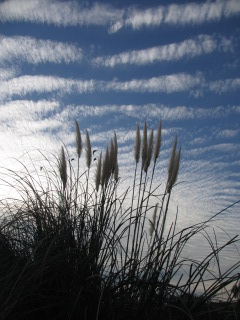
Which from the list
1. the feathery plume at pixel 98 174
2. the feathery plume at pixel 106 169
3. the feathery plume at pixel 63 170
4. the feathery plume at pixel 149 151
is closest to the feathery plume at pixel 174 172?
the feathery plume at pixel 149 151

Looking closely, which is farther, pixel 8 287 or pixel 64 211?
pixel 64 211

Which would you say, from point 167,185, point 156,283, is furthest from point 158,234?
point 156,283

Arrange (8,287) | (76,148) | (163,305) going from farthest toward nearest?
(76,148) → (163,305) → (8,287)

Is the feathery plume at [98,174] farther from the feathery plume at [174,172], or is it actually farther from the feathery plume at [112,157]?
the feathery plume at [174,172]

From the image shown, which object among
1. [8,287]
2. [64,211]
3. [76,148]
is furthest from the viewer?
[76,148]

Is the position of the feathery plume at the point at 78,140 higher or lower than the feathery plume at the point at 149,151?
higher

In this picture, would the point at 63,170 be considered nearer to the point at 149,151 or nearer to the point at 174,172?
the point at 149,151

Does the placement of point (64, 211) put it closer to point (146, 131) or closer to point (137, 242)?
point (137, 242)

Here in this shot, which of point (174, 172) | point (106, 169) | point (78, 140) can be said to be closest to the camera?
point (174, 172)

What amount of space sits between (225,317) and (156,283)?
571 mm

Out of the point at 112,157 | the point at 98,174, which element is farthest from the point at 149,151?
the point at 98,174

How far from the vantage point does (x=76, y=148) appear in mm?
4527

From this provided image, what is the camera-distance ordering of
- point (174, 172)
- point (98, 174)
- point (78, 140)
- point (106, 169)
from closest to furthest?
point (174, 172)
point (106, 169)
point (98, 174)
point (78, 140)

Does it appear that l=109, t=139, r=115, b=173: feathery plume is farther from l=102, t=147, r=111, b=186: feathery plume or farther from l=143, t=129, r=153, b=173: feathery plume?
l=143, t=129, r=153, b=173: feathery plume
